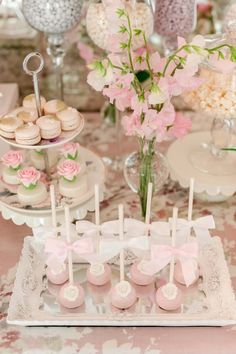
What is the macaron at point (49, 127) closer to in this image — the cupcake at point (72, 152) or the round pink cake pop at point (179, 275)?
the cupcake at point (72, 152)

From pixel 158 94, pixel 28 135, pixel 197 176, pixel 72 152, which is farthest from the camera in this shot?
pixel 197 176

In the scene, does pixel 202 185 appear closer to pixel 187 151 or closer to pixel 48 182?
pixel 187 151

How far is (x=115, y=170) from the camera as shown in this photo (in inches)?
54.8

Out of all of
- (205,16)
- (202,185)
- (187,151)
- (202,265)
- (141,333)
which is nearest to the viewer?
(141,333)

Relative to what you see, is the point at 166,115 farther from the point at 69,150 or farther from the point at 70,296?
the point at 70,296

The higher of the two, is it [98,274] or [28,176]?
[28,176]

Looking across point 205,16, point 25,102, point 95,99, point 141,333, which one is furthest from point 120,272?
point 205,16

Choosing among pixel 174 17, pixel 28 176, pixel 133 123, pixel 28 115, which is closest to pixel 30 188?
pixel 28 176

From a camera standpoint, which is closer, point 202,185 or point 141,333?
point 141,333

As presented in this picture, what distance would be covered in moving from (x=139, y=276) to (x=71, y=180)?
9.3 inches

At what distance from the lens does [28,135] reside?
1.06 meters

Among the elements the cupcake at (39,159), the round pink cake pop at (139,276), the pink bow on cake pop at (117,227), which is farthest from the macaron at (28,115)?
the round pink cake pop at (139,276)

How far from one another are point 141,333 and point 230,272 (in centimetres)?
23

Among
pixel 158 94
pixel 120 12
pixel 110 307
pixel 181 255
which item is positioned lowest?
pixel 110 307
